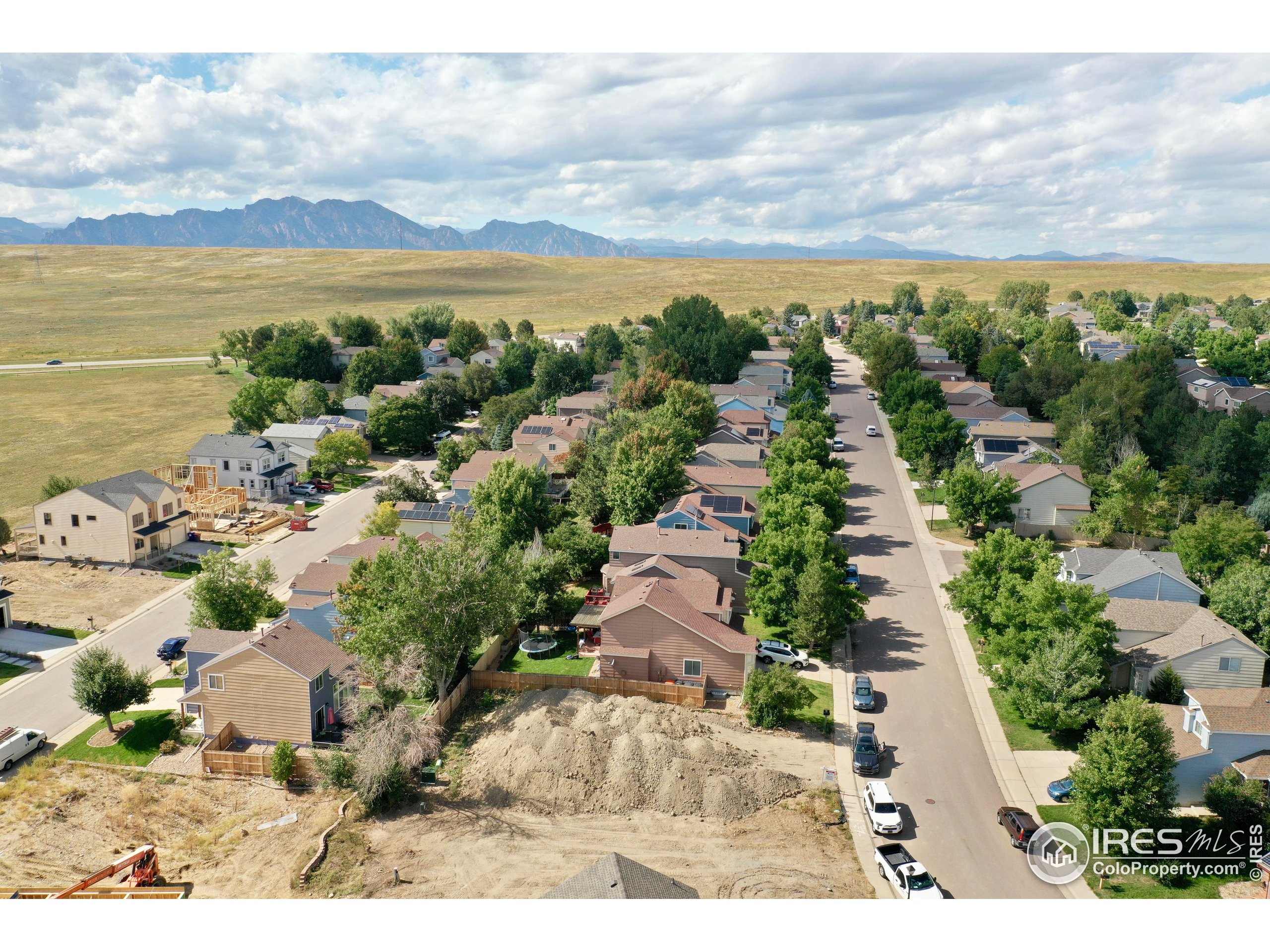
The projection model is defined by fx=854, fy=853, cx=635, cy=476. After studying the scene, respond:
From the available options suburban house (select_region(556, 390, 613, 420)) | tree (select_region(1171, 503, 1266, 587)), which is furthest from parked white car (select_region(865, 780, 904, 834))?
suburban house (select_region(556, 390, 613, 420))

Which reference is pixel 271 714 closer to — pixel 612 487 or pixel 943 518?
pixel 612 487

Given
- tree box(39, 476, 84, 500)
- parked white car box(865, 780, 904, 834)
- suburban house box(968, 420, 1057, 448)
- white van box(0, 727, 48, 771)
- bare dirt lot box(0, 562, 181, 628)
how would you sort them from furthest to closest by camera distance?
suburban house box(968, 420, 1057, 448), tree box(39, 476, 84, 500), bare dirt lot box(0, 562, 181, 628), white van box(0, 727, 48, 771), parked white car box(865, 780, 904, 834)

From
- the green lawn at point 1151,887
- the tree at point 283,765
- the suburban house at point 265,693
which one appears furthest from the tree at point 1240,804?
the suburban house at point 265,693

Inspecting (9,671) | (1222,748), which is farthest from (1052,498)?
(9,671)

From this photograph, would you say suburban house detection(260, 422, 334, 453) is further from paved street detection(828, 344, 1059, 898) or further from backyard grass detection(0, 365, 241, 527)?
paved street detection(828, 344, 1059, 898)

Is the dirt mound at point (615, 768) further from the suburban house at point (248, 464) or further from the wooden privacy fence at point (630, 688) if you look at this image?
the suburban house at point (248, 464)

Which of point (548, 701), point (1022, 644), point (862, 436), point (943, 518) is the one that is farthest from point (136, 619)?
point (862, 436)

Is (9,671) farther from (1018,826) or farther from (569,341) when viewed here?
A: (569,341)
